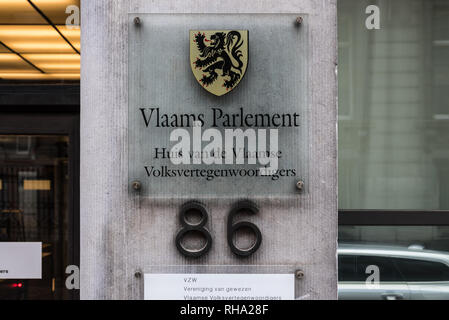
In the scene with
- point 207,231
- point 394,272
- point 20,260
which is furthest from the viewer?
point 20,260

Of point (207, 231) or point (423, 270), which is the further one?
point (423, 270)

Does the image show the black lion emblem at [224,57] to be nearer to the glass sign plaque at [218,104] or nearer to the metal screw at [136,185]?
the glass sign plaque at [218,104]

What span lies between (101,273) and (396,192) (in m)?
2.03

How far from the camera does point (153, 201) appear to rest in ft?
7.96

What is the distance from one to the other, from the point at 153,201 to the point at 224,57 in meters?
0.91

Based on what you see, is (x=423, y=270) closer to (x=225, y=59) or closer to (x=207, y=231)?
(x=207, y=231)

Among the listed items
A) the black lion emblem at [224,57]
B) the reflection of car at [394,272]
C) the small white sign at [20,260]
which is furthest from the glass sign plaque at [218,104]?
the small white sign at [20,260]

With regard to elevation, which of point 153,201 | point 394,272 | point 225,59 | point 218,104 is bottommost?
point 394,272

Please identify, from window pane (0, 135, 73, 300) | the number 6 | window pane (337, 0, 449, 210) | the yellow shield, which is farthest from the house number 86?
window pane (0, 135, 73, 300)

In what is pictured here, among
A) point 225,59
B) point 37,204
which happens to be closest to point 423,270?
point 225,59

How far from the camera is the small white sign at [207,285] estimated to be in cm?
240

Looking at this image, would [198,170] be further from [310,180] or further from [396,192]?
[396,192]
